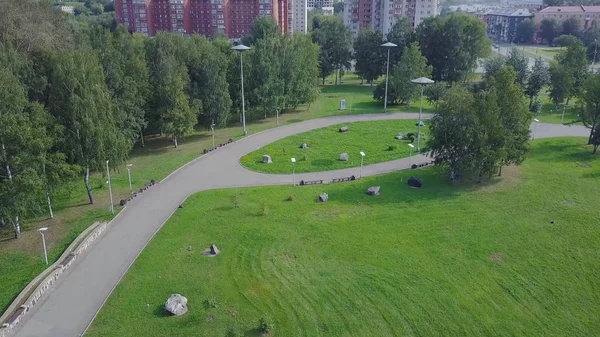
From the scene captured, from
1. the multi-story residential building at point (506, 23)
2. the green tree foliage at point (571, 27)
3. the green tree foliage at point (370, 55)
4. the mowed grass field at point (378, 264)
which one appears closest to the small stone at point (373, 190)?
the mowed grass field at point (378, 264)

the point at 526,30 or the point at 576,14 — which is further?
the point at 526,30

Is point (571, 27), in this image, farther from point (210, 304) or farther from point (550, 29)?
point (210, 304)

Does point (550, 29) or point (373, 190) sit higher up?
point (550, 29)

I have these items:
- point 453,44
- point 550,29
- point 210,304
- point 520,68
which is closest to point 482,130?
point 210,304

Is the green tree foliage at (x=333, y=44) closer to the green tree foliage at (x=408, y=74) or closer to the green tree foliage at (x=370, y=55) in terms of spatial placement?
the green tree foliage at (x=370, y=55)

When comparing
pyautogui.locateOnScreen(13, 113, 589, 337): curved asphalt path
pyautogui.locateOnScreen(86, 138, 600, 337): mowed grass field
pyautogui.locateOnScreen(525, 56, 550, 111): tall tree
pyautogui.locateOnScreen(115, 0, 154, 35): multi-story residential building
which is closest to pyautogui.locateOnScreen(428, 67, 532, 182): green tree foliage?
pyautogui.locateOnScreen(86, 138, 600, 337): mowed grass field
